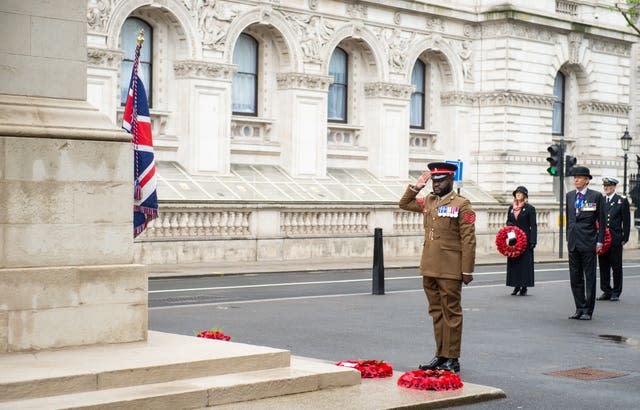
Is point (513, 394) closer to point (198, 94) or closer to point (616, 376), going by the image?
point (616, 376)

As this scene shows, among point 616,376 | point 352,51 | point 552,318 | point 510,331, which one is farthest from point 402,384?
point 352,51

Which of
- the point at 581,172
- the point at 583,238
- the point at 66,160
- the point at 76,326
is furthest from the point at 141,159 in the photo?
the point at 583,238

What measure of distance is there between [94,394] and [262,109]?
2910 centimetres

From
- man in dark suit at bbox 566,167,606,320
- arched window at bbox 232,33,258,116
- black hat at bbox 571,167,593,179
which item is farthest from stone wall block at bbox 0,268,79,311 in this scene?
arched window at bbox 232,33,258,116

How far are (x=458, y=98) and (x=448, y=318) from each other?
32040 mm

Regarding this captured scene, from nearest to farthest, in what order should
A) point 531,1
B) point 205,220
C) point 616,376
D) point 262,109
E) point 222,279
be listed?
point 616,376 < point 222,279 < point 205,220 < point 262,109 < point 531,1

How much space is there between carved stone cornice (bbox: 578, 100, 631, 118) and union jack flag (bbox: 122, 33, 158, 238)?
35.6 meters

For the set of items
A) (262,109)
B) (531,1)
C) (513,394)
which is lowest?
(513,394)

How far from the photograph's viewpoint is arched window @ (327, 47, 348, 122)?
41.5 m

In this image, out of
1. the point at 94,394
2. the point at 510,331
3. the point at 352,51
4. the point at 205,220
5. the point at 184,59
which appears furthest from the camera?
the point at 352,51

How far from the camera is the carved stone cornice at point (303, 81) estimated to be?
38.8m

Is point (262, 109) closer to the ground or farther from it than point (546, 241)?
farther from it

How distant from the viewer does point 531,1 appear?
147 ft

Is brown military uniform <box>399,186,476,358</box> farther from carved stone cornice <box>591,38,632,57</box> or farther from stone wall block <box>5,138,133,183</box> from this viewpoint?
carved stone cornice <box>591,38,632,57</box>
